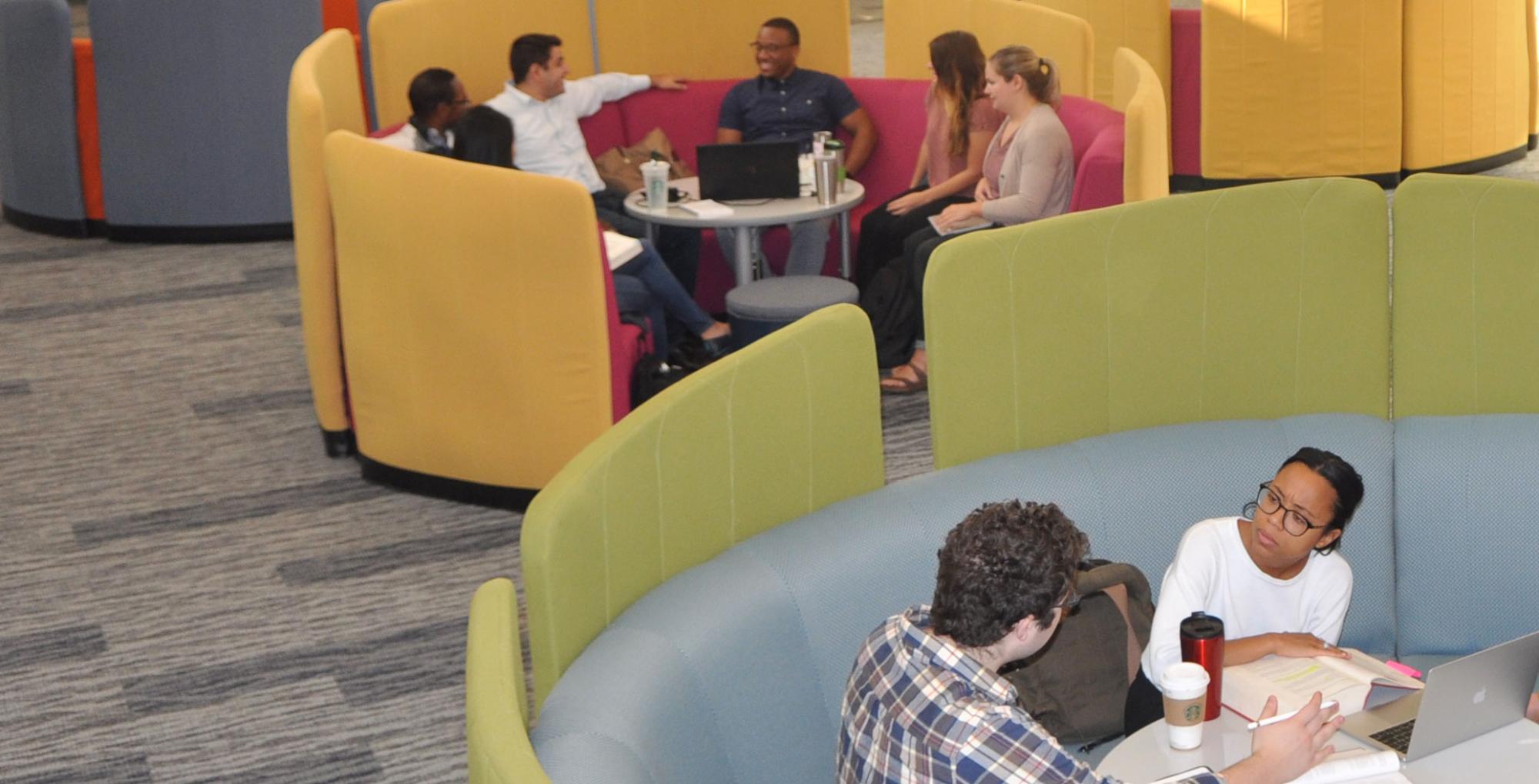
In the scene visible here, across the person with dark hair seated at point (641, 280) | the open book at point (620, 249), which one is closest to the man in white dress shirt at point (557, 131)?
the person with dark hair seated at point (641, 280)

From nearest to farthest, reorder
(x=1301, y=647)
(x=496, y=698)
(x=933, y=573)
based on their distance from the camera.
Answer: (x=496, y=698) → (x=1301, y=647) → (x=933, y=573)

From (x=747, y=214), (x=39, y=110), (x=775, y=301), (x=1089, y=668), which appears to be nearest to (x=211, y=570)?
(x=775, y=301)

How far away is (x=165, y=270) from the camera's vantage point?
8.59 meters

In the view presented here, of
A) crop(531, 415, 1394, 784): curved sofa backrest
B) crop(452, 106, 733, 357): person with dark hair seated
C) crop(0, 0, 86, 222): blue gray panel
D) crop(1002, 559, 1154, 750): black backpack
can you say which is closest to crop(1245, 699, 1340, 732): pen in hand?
crop(1002, 559, 1154, 750): black backpack

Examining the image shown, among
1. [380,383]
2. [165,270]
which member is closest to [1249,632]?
[380,383]

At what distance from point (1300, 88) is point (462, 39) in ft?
14.3

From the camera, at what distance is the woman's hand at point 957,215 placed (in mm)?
6246

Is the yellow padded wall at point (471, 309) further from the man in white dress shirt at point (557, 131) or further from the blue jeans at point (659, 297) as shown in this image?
the man in white dress shirt at point (557, 131)

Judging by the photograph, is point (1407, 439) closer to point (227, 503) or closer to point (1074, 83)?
point (1074, 83)

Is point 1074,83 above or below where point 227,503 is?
above

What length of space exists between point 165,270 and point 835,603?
634 cm

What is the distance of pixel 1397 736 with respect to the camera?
2783 millimetres

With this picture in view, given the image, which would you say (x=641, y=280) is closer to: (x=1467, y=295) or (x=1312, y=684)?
(x=1467, y=295)

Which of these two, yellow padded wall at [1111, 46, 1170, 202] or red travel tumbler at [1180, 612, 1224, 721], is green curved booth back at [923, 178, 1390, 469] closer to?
red travel tumbler at [1180, 612, 1224, 721]
